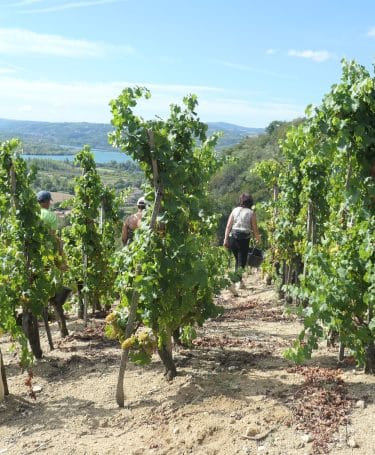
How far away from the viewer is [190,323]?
5.70 meters

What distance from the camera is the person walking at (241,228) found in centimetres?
904

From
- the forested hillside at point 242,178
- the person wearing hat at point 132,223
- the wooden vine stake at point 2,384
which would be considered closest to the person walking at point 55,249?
the wooden vine stake at point 2,384

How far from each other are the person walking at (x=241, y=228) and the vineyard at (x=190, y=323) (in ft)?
8.67

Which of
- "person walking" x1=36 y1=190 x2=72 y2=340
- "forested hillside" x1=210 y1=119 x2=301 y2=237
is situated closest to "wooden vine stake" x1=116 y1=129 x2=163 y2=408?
"person walking" x1=36 y1=190 x2=72 y2=340

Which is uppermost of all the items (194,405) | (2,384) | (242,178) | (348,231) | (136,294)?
(348,231)

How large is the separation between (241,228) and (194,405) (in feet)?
16.0

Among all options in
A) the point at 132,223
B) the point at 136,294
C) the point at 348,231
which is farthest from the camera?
the point at 132,223

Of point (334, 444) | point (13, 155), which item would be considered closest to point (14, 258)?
point (13, 155)

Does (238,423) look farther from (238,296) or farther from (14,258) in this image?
(238,296)

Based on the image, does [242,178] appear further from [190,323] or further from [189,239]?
[189,239]

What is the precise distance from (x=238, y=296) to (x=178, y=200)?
6.03 metres

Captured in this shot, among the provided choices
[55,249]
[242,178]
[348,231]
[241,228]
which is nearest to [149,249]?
[348,231]

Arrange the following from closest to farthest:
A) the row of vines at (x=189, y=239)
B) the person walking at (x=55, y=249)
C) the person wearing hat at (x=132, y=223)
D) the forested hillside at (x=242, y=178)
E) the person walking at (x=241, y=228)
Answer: the row of vines at (x=189, y=239)
the person walking at (x=55, y=249)
the person wearing hat at (x=132, y=223)
the person walking at (x=241, y=228)
the forested hillside at (x=242, y=178)

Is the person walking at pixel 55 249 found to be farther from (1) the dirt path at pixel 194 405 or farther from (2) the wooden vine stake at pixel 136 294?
(2) the wooden vine stake at pixel 136 294
